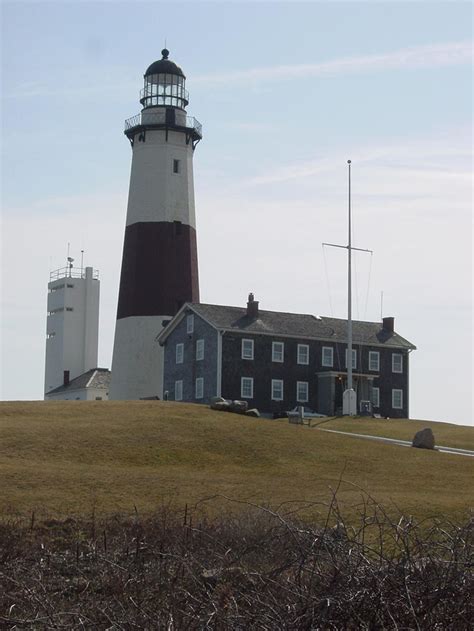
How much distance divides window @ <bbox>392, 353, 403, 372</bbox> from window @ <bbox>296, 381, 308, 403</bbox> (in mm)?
6692

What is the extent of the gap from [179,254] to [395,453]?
1072 inches

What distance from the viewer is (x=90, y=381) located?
8356cm

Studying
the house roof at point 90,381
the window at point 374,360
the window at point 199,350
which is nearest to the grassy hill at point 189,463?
the window at point 199,350

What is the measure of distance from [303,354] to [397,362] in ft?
22.8

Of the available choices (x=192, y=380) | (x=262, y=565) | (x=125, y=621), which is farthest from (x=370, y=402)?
(x=125, y=621)

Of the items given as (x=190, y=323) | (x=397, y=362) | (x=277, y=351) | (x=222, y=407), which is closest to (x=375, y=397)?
(x=397, y=362)

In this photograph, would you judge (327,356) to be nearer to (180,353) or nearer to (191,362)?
(191,362)

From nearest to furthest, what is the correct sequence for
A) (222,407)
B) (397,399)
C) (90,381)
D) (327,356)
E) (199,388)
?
(222,407) < (199,388) < (327,356) < (397,399) < (90,381)

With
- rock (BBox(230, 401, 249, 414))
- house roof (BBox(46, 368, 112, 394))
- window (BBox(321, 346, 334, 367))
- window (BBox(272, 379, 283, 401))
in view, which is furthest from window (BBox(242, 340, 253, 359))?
house roof (BBox(46, 368, 112, 394))

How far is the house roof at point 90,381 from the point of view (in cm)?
8344

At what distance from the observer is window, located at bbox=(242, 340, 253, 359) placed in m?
64.1

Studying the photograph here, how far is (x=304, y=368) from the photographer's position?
6619 centimetres

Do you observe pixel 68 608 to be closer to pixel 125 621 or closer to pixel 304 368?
pixel 125 621

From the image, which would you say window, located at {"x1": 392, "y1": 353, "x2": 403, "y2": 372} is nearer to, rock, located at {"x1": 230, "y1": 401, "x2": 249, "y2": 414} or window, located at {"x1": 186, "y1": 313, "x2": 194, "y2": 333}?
window, located at {"x1": 186, "y1": 313, "x2": 194, "y2": 333}
